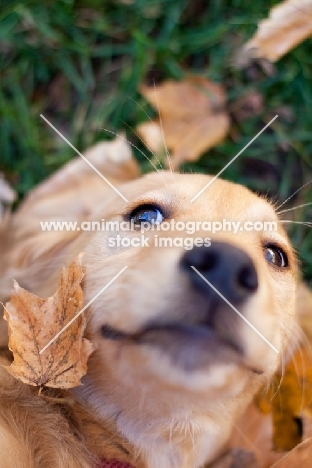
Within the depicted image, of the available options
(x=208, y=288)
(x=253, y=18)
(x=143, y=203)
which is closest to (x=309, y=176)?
(x=253, y=18)

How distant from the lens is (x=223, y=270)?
1152 millimetres

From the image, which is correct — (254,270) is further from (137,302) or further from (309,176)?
(309,176)

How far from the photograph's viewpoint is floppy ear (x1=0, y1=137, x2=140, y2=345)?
193 cm

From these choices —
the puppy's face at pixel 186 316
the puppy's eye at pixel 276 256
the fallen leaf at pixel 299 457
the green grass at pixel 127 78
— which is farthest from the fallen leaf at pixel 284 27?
the fallen leaf at pixel 299 457

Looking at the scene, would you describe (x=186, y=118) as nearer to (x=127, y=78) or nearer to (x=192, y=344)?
(x=127, y=78)

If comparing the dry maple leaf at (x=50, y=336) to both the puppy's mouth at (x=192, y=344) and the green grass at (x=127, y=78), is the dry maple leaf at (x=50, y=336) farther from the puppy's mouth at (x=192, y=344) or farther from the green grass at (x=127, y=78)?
the green grass at (x=127, y=78)

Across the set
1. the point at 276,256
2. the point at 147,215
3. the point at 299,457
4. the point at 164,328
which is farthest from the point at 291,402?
the point at 164,328

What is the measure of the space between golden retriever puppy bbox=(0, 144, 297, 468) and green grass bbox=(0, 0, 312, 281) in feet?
3.05

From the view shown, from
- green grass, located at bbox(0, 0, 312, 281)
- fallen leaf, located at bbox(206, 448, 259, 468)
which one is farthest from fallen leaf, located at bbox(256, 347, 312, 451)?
green grass, located at bbox(0, 0, 312, 281)

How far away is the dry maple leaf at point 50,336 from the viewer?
1416 mm

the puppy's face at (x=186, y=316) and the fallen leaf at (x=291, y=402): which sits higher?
the puppy's face at (x=186, y=316)

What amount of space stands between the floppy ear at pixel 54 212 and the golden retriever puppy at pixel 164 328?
0.5 inches

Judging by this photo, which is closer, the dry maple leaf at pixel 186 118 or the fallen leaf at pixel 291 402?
the fallen leaf at pixel 291 402

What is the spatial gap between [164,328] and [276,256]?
2.22 feet
